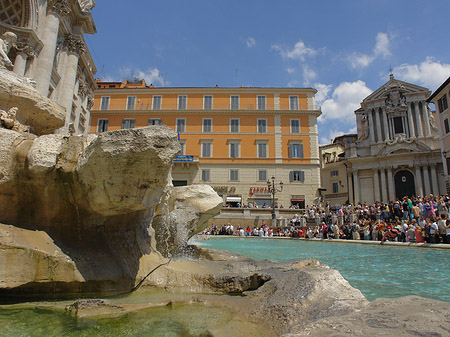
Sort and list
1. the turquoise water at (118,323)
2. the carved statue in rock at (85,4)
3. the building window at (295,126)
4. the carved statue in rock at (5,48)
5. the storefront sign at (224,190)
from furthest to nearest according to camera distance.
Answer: the building window at (295,126) → the storefront sign at (224,190) → the carved statue in rock at (85,4) → the carved statue in rock at (5,48) → the turquoise water at (118,323)

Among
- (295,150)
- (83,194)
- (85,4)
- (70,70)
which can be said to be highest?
(85,4)

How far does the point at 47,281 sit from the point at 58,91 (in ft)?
67.4

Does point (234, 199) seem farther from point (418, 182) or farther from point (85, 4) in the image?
point (85, 4)

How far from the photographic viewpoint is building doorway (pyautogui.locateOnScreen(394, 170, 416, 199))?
33.2 m

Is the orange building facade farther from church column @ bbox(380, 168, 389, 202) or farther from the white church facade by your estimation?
church column @ bbox(380, 168, 389, 202)

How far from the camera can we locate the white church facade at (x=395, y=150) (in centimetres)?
3247

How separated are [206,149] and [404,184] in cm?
2237

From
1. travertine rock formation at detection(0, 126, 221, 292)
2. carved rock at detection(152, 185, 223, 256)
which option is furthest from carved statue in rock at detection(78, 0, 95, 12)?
travertine rock formation at detection(0, 126, 221, 292)

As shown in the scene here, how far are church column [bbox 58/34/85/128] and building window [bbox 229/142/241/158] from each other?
1776 centimetres

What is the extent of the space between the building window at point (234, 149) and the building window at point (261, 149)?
2.28 m

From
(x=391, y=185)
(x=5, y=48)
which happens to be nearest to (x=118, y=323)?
(x=5, y=48)

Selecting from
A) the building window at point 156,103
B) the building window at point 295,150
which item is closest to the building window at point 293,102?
the building window at point 295,150

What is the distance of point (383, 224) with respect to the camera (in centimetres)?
1503

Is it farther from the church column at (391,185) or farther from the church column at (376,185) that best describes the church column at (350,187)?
the church column at (391,185)
